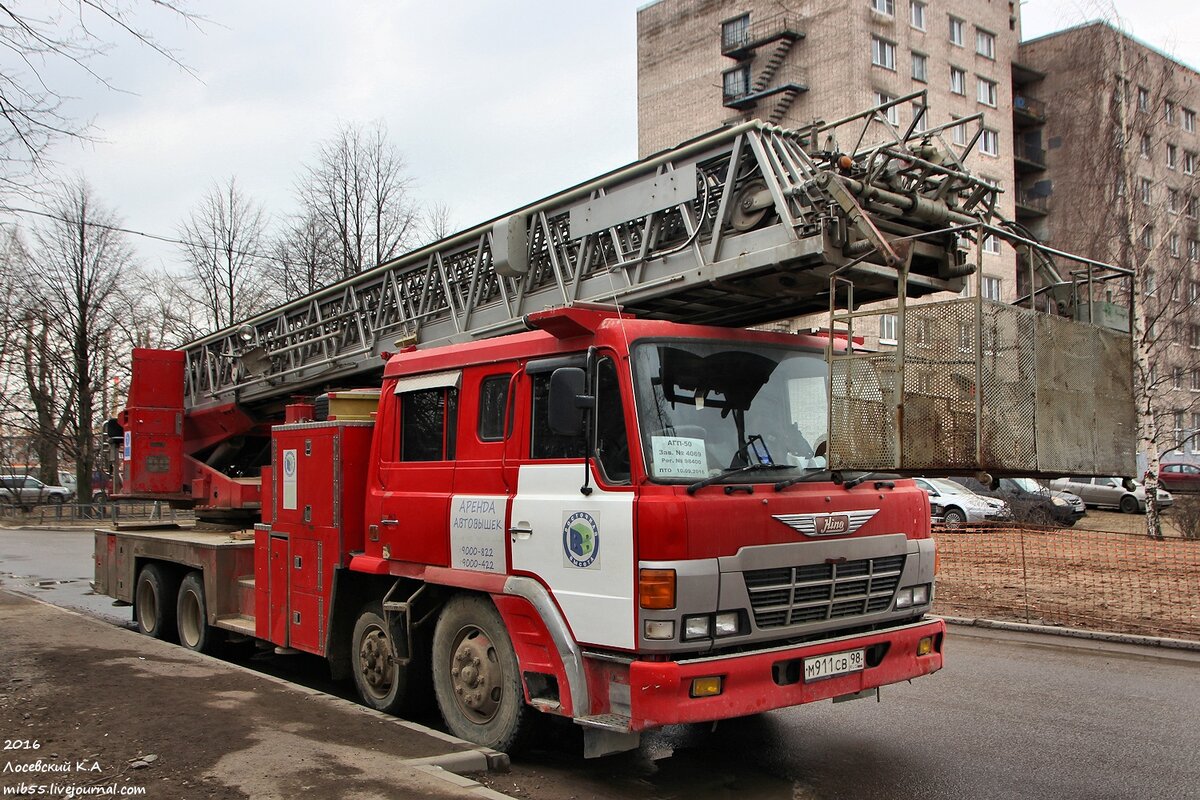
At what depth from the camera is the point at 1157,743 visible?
6152 millimetres

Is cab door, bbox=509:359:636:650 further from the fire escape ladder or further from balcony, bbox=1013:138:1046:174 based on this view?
balcony, bbox=1013:138:1046:174

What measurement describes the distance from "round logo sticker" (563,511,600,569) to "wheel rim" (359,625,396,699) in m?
2.04

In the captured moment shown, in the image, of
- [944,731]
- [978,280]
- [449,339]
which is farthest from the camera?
[449,339]

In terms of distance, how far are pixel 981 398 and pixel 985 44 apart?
46.4 meters

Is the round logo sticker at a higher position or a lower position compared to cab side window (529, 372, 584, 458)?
lower

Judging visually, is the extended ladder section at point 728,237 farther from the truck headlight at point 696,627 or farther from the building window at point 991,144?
the building window at point 991,144

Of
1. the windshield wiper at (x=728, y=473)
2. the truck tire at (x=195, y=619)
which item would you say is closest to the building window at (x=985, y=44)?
the truck tire at (x=195, y=619)

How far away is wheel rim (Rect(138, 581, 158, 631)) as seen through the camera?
10.2 metres

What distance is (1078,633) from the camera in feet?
32.2

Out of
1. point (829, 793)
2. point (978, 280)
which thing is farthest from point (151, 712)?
point (978, 280)

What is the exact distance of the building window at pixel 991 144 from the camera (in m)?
44.3

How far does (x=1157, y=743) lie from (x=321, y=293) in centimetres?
794

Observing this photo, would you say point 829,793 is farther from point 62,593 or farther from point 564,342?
point 62,593

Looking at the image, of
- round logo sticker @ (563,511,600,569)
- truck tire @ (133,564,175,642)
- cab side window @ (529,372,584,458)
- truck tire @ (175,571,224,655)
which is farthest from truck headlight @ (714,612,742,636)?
truck tire @ (133,564,175,642)
